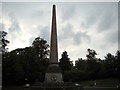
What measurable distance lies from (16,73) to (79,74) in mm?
19220

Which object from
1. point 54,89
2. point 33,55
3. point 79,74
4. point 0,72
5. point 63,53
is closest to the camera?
point 54,89

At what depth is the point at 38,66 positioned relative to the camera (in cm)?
5309

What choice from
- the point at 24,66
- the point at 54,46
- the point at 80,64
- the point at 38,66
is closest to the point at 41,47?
the point at 38,66

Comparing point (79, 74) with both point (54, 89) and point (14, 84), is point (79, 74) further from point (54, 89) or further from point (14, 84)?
point (54, 89)

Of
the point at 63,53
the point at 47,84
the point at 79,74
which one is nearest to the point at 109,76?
the point at 79,74

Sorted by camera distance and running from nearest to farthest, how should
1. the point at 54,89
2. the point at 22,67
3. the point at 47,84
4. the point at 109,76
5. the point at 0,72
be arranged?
the point at 54,89
the point at 47,84
the point at 0,72
the point at 22,67
the point at 109,76

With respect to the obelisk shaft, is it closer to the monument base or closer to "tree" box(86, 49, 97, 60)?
the monument base

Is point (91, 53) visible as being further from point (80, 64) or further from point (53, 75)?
point (53, 75)

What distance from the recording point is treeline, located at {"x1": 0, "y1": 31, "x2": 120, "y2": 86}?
44.8m

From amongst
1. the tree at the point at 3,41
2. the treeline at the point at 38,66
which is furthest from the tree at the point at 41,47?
the tree at the point at 3,41

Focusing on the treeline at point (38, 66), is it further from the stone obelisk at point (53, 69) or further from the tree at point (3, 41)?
the stone obelisk at point (53, 69)

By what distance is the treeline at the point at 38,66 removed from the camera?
44.8m

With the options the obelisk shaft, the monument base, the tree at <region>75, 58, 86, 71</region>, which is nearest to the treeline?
the monument base

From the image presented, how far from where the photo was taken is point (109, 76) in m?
62.9
